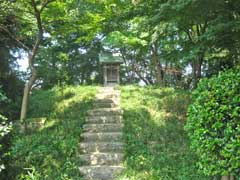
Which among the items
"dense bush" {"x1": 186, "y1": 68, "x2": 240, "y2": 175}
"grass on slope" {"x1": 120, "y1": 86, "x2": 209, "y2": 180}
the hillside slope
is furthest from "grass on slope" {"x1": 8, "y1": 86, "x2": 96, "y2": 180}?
"dense bush" {"x1": 186, "y1": 68, "x2": 240, "y2": 175}

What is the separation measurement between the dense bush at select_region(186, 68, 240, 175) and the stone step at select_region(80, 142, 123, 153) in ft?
6.53

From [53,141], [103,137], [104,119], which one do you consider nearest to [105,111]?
[104,119]

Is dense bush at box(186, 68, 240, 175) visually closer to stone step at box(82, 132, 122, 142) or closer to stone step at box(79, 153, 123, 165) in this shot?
stone step at box(79, 153, 123, 165)

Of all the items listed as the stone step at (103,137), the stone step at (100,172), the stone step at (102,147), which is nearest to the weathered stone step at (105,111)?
the stone step at (103,137)

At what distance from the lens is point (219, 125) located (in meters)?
3.38

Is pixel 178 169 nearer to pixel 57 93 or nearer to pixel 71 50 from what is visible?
pixel 57 93

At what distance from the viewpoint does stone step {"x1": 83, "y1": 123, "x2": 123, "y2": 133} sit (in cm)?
616

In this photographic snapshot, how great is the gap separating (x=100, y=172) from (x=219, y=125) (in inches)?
88.4

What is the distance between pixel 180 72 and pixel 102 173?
10.5 m

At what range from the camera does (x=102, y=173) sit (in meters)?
4.86

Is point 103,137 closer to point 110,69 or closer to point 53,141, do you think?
point 53,141

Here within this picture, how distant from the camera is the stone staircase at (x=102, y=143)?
4867 millimetres

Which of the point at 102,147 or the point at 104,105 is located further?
the point at 104,105

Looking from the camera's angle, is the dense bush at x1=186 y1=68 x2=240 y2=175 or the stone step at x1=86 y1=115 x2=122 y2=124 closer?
the dense bush at x1=186 y1=68 x2=240 y2=175
